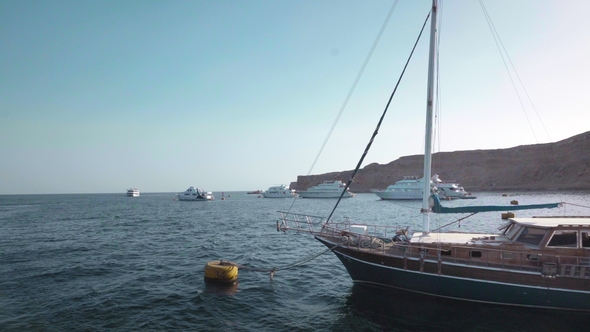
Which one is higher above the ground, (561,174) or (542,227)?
(561,174)

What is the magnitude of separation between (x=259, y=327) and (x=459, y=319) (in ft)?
21.7

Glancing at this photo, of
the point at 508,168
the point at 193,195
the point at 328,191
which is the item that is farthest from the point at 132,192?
the point at 508,168

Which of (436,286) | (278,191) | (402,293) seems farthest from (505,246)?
(278,191)

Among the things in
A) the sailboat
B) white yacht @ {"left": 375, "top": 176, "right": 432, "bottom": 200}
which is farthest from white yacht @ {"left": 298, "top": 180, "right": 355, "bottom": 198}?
the sailboat

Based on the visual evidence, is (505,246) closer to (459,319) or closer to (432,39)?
(459,319)

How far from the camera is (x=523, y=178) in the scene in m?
111

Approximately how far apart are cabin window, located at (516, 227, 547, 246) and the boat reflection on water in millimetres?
2334

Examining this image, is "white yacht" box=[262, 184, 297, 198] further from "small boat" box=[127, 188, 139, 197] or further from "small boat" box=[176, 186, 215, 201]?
"small boat" box=[127, 188, 139, 197]

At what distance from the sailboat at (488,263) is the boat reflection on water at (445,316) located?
0.80 ft

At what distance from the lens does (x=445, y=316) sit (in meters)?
11.4

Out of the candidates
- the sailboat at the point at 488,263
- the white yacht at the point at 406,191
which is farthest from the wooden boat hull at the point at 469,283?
the white yacht at the point at 406,191

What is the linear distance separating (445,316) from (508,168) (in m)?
130

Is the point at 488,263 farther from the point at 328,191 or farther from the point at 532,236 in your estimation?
the point at 328,191

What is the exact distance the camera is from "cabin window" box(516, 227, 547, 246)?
12086mm
